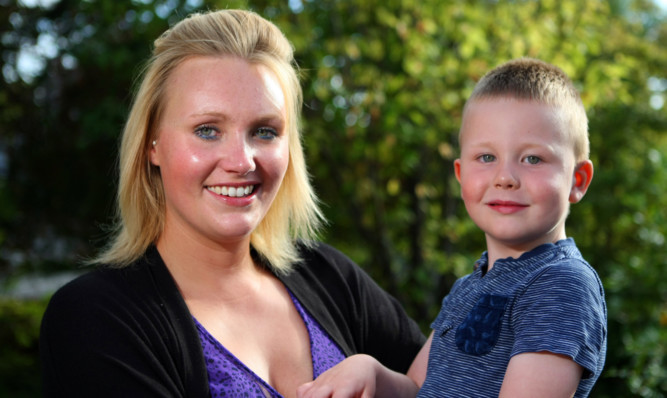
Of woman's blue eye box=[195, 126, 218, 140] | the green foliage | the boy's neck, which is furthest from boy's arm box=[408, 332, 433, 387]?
the green foliage

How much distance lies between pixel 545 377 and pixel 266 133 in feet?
3.52

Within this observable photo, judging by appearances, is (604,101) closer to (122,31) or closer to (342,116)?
(342,116)

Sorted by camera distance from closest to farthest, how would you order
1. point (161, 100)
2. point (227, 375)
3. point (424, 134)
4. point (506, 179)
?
point (506, 179) < point (227, 375) < point (161, 100) < point (424, 134)

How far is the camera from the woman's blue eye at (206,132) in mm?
2080

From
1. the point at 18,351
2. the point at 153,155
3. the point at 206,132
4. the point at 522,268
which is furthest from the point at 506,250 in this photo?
the point at 18,351

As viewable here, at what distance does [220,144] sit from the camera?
6.82 feet

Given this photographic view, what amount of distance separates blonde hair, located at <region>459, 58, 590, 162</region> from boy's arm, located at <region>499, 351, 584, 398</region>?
0.54m

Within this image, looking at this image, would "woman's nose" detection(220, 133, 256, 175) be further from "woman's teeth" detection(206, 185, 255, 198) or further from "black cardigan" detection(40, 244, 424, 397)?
"black cardigan" detection(40, 244, 424, 397)

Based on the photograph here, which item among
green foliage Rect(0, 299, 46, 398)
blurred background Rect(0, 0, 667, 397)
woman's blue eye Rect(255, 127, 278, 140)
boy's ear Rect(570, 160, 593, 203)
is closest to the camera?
boy's ear Rect(570, 160, 593, 203)

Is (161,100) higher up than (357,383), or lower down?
higher up

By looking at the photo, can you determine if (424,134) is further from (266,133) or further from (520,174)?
(520,174)

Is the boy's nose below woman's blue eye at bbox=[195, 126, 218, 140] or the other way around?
the other way around

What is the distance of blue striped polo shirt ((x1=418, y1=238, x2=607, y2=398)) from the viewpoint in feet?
5.15

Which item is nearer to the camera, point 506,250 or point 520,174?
point 520,174
